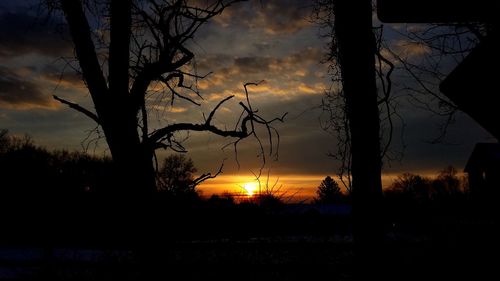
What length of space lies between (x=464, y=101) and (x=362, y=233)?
4789 millimetres

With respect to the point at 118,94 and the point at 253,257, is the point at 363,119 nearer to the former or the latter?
the point at 118,94

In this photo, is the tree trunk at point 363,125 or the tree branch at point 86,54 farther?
the tree branch at point 86,54

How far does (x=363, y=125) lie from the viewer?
18.1 ft

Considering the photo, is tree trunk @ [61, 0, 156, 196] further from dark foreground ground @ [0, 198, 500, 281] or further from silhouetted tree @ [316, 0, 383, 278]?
silhouetted tree @ [316, 0, 383, 278]

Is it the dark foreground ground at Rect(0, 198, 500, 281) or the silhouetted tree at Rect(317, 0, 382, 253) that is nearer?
the silhouetted tree at Rect(317, 0, 382, 253)

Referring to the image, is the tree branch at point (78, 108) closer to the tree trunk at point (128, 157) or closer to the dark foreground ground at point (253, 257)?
the tree trunk at point (128, 157)

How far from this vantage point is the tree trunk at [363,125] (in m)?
5.50

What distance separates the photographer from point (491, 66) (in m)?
0.92

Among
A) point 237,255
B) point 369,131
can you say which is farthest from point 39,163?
point 369,131

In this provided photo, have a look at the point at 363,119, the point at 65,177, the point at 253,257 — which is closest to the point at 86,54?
the point at 363,119

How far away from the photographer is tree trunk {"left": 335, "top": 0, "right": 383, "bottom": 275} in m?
5.50

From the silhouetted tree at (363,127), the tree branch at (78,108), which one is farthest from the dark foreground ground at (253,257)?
the tree branch at (78,108)

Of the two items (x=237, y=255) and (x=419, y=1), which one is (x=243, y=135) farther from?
(x=237, y=255)

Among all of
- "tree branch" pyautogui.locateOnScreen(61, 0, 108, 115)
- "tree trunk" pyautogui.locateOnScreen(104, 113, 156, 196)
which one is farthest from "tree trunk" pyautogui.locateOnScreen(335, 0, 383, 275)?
"tree branch" pyautogui.locateOnScreen(61, 0, 108, 115)
